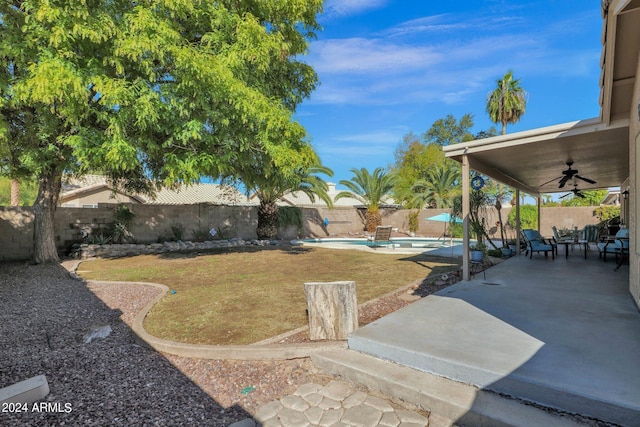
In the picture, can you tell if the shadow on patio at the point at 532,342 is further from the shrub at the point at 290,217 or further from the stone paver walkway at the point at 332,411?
the shrub at the point at 290,217

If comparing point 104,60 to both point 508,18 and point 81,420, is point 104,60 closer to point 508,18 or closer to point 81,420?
point 81,420

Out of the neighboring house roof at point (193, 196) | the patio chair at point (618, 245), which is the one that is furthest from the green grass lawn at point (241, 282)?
the neighboring house roof at point (193, 196)

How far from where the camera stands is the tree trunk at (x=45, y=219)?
410 inches

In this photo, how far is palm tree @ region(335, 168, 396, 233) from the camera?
23625 mm

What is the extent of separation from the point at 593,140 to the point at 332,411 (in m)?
6.73

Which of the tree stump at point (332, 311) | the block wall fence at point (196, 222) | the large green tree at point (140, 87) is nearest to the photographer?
the tree stump at point (332, 311)

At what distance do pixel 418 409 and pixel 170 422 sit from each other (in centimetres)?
196

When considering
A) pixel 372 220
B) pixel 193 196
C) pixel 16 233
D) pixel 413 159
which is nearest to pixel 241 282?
pixel 16 233

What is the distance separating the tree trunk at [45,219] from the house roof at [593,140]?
11730 mm

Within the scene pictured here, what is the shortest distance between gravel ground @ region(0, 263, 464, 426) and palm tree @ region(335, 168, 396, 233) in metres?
18.6

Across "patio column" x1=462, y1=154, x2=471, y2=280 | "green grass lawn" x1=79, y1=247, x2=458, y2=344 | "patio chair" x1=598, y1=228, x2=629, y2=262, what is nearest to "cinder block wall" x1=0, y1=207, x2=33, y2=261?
"green grass lawn" x1=79, y1=247, x2=458, y2=344

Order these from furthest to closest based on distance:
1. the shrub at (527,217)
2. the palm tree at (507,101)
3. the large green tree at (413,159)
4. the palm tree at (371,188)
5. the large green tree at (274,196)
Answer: the large green tree at (413,159), the palm tree at (371,188), the palm tree at (507,101), the shrub at (527,217), the large green tree at (274,196)

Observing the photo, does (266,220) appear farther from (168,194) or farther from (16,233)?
(168,194)

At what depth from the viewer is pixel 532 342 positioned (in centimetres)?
339
